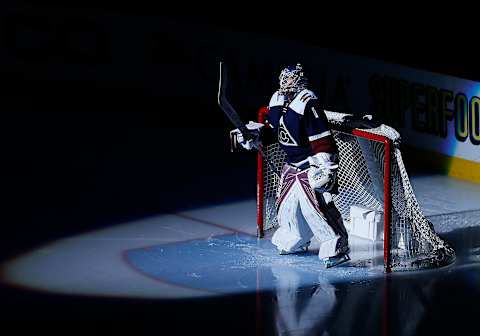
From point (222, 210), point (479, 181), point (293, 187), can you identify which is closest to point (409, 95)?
point (479, 181)

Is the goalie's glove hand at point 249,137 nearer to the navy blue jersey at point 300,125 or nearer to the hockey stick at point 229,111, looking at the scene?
the hockey stick at point 229,111

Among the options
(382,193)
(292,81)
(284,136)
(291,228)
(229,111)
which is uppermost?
(292,81)

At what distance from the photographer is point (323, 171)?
8.90 meters

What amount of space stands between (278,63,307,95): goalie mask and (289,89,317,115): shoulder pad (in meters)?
0.09

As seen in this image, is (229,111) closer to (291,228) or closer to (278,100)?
(278,100)

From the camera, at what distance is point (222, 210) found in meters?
11.0

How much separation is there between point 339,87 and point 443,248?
4340mm

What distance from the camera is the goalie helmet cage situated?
9.18m

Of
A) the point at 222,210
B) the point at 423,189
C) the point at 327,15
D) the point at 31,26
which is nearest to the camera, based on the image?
the point at 222,210

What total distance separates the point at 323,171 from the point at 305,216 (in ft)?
1.72

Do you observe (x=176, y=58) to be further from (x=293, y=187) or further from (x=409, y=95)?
(x=293, y=187)

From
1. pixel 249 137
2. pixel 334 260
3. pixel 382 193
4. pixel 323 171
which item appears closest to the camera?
pixel 323 171

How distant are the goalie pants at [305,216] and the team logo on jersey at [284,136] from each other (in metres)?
0.24

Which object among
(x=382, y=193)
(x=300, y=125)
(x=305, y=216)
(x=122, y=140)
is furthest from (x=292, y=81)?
(x=122, y=140)
